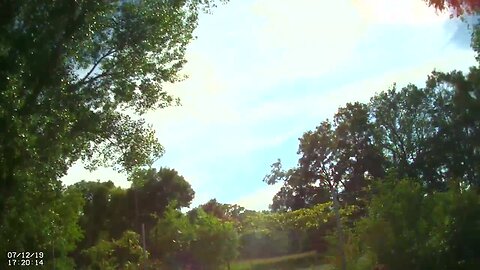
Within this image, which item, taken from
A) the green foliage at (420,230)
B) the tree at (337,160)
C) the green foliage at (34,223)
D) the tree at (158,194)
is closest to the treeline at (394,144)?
the tree at (337,160)

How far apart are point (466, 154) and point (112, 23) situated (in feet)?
124

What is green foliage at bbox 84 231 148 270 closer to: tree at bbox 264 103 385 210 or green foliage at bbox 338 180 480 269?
green foliage at bbox 338 180 480 269

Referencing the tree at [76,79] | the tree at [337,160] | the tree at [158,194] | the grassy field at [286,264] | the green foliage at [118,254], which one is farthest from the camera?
the tree at [337,160]

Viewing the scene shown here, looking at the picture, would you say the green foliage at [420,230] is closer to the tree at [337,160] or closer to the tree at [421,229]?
the tree at [421,229]

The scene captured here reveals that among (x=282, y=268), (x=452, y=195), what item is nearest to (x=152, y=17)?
(x=452, y=195)

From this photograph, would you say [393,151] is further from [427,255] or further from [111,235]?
[427,255]

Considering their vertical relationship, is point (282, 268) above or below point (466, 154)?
below

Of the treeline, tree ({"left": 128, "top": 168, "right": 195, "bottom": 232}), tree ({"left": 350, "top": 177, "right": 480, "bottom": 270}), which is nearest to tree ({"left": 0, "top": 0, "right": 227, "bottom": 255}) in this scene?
tree ({"left": 350, "top": 177, "right": 480, "bottom": 270})

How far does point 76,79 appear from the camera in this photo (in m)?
13.9

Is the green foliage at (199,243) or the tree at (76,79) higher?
the tree at (76,79)

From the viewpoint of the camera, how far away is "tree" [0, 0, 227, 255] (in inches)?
482

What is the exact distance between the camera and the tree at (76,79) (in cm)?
1223

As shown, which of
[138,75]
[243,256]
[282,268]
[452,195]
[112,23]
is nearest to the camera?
[112,23]

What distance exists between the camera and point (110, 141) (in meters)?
15.2
